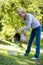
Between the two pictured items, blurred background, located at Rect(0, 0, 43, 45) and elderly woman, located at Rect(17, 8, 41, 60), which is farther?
blurred background, located at Rect(0, 0, 43, 45)

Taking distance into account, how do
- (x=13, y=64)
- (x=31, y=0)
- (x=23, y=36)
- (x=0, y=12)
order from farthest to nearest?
(x=0, y=12) < (x=31, y=0) < (x=23, y=36) < (x=13, y=64)

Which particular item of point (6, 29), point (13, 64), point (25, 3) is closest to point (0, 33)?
point (6, 29)

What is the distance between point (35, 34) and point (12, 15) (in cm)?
765

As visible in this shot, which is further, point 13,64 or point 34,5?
point 34,5

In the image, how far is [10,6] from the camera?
49.9 feet

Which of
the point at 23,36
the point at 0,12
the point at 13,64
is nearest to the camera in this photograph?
the point at 13,64

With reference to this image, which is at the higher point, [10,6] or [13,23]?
[10,6]

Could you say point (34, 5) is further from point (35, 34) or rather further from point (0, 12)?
point (35, 34)

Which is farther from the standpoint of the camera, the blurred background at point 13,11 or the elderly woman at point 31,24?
the blurred background at point 13,11

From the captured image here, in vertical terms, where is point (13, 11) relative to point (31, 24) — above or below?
below

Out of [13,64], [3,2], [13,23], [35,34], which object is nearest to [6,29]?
[13,23]

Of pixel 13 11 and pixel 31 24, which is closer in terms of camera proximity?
pixel 31 24

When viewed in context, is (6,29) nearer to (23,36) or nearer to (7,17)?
(7,17)

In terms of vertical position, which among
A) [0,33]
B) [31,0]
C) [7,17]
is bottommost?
[0,33]
